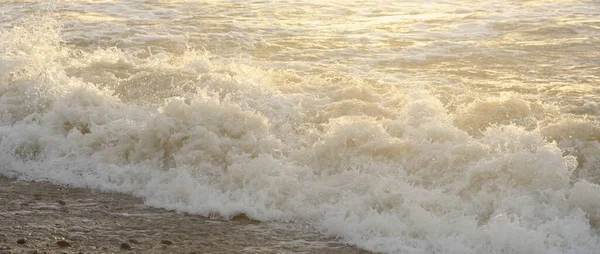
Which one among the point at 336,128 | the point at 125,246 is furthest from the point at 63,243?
the point at 336,128

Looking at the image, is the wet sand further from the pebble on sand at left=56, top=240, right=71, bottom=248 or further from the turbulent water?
the turbulent water

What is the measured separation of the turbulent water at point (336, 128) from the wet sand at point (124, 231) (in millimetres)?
233

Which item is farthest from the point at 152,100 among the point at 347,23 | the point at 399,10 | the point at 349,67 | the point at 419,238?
the point at 399,10

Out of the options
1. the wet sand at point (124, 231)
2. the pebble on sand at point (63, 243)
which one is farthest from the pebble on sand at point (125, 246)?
the pebble on sand at point (63, 243)

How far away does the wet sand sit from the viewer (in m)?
6.01

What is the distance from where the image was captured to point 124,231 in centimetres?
633

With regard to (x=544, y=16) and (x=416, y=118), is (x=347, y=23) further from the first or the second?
(x=416, y=118)

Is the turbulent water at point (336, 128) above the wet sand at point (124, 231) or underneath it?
above

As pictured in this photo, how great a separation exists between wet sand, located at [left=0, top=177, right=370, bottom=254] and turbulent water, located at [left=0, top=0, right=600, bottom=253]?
0.23 meters

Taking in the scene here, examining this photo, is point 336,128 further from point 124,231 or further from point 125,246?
point 125,246

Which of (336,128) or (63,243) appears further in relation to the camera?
(336,128)

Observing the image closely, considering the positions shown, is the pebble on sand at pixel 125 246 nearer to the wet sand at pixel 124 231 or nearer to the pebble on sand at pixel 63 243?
the wet sand at pixel 124 231

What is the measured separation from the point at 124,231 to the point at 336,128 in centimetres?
249

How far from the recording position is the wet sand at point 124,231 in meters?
6.01
